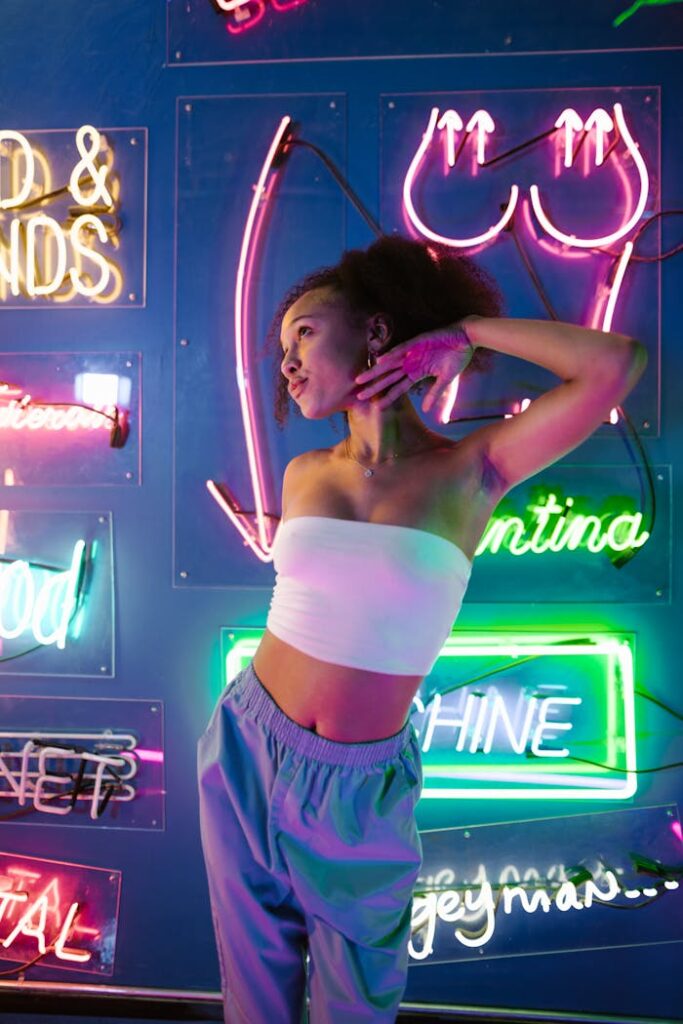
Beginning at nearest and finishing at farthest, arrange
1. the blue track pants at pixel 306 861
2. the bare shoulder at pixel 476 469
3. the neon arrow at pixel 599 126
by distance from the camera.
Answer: the blue track pants at pixel 306 861
the bare shoulder at pixel 476 469
the neon arrow at pixel 599 126

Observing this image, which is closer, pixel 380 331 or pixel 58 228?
pixel 380 331

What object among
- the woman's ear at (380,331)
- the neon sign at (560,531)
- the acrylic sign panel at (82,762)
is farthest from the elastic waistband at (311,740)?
the acrylic sign panel at (82,762)

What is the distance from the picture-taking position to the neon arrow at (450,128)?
2.47 metres

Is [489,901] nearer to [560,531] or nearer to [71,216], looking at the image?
[560,531]

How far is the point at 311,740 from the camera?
1619 millimetres

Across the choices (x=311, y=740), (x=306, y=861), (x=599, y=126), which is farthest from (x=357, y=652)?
(x=599, y=126)

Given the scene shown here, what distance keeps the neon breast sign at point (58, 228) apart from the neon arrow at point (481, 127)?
1.19m

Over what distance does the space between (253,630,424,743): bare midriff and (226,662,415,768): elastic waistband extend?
0.7 inches

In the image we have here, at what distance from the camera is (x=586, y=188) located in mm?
2498

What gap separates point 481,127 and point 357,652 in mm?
1772

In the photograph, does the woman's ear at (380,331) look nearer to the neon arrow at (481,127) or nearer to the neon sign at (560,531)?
the neon sign at (560,531)

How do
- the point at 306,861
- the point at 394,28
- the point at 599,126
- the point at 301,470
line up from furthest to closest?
the point at 394,28 < the point at 599,126 < the point at 301,470 < the point at 306,861

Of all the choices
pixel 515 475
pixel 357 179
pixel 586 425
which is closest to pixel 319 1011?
pixel 515 475

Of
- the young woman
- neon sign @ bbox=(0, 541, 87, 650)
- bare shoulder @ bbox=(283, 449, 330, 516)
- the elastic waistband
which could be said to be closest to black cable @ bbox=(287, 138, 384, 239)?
the young woman
